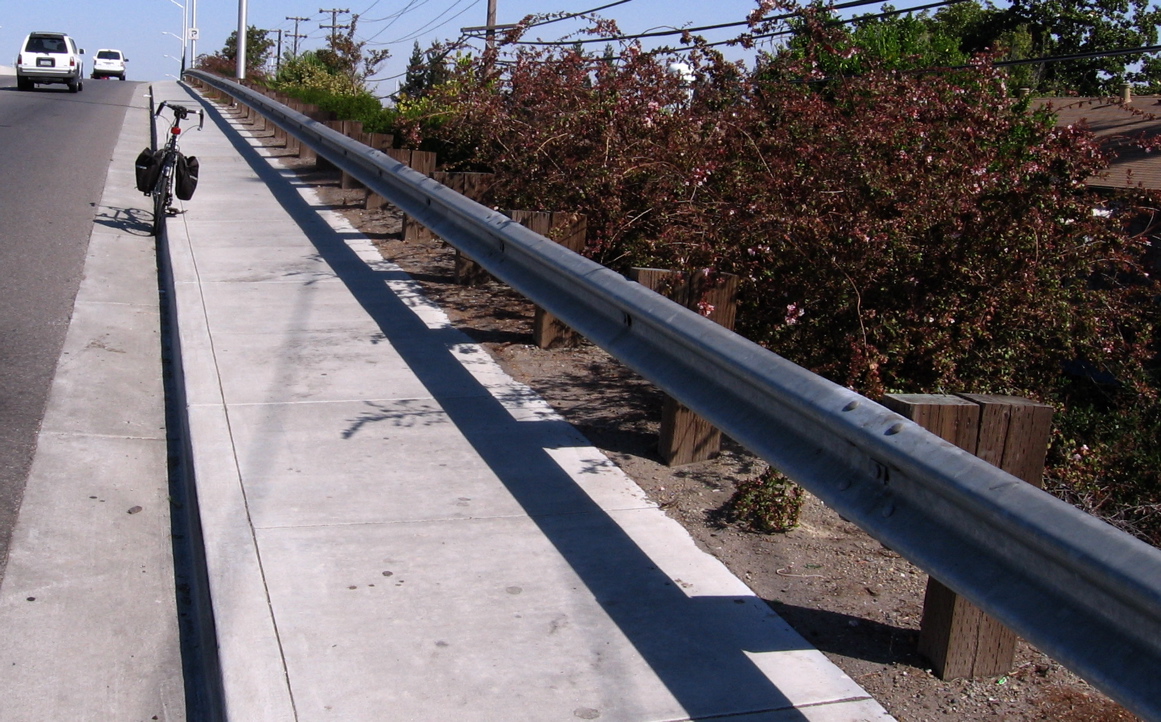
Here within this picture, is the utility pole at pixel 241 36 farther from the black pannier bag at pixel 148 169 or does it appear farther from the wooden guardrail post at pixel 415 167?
the wooden guardrail post at pixel 415 167

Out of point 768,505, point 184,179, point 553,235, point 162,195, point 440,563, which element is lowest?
point 440,563

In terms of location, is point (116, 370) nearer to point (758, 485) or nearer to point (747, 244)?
point (747, 244)

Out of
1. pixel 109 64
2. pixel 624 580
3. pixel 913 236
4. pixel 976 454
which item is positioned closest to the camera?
pixel 976 454

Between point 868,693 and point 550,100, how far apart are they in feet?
20.3

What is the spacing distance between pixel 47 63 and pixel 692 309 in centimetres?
3999

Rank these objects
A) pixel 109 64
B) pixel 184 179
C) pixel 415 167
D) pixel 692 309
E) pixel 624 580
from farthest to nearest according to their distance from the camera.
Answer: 1. pixel 109 64
2. pixel 184 179
3. pixel 415 167
4. pixel 692 309
5. pixel 624 580

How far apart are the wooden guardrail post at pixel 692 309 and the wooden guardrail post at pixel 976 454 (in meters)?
1.64

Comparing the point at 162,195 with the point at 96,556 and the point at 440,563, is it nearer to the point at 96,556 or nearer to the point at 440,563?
the point at 96,556

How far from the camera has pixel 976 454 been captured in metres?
3.20

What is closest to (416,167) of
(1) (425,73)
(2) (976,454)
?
(2) (976,454)

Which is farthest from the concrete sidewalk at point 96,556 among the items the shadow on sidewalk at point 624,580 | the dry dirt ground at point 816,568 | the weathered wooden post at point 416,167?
the weathered wooden post at point 416,167

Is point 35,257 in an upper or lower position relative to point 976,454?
lower

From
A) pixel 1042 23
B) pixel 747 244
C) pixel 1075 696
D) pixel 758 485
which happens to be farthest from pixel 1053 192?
pixel 1042 23

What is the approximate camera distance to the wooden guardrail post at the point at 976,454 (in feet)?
10.4
